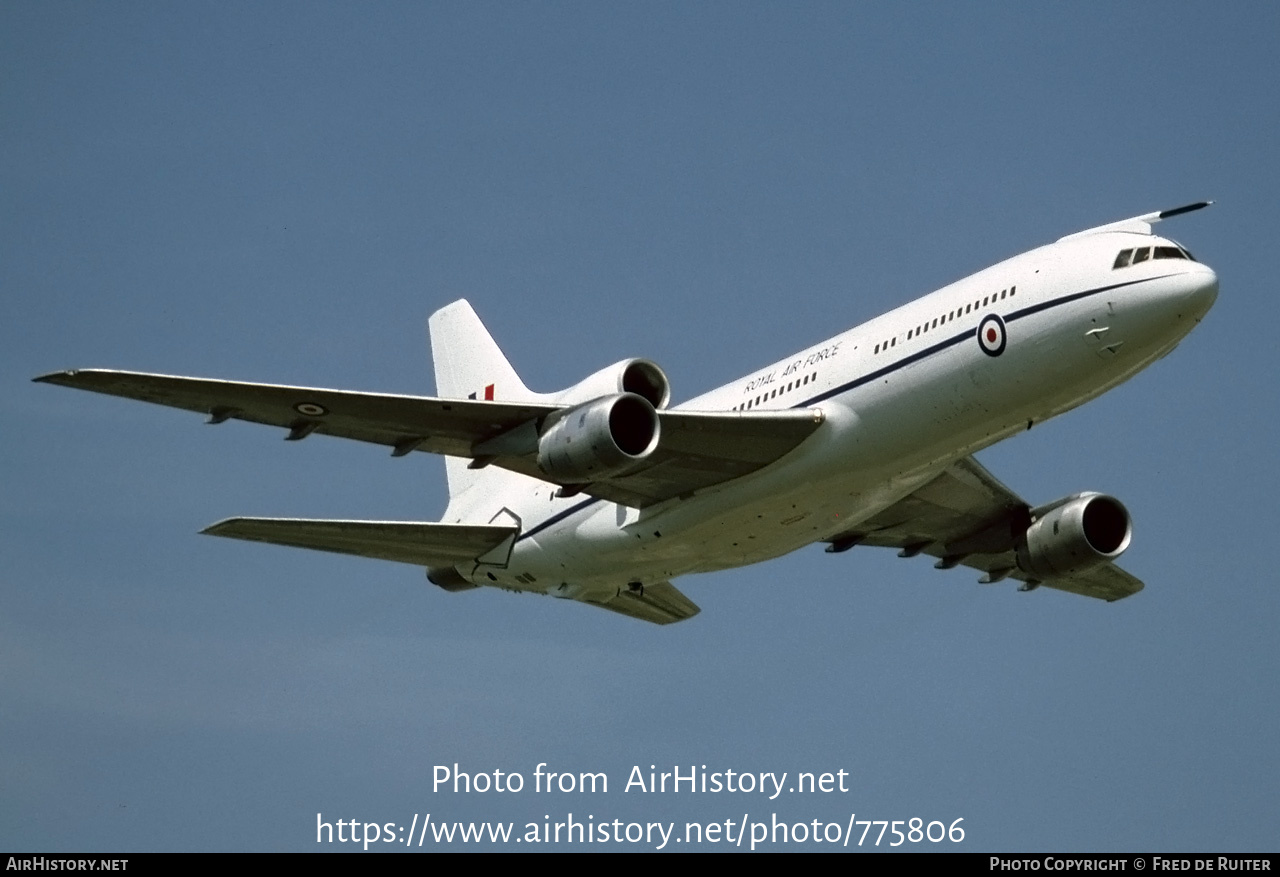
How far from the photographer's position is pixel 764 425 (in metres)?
37.6

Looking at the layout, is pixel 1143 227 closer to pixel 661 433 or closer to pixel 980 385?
pixel 980 385

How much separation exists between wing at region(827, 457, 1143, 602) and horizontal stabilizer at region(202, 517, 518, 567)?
8.79 meters

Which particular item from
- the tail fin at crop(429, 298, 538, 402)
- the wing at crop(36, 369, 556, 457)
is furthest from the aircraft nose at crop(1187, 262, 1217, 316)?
the tail fin at crop(429, 298, 538, 402)

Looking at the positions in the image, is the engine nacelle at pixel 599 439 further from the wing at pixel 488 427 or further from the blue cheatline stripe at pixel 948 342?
the blue cheatline stripe at pixel 948 342

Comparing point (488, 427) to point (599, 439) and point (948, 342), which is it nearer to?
point (599, 439)

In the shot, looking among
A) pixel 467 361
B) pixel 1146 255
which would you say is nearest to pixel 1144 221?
pixel 1146 255

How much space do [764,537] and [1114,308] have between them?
355 inches

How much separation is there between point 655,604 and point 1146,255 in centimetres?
1547

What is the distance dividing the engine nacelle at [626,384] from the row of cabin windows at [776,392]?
185cm

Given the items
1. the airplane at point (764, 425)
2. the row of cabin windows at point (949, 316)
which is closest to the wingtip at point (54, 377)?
the airplane at point (764, 425)

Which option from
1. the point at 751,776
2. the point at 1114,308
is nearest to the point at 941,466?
the point at 1114,308

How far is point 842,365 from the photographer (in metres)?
38.2

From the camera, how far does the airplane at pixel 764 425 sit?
3562 centimetres
